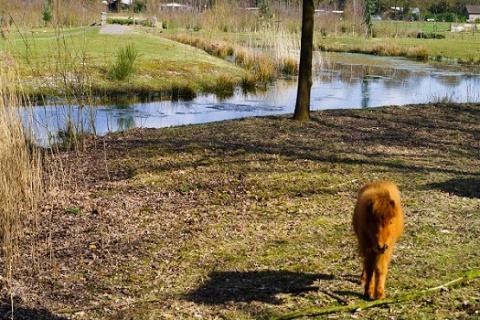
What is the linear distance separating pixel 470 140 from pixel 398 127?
1.28 meters

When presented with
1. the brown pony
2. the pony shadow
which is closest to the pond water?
the pony shadow

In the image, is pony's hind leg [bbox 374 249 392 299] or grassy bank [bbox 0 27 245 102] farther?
grassy bank [bbox 0 27 245 102]

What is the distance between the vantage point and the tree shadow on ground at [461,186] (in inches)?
273

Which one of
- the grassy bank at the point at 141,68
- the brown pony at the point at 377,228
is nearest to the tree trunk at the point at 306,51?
the brown pony at the point at 377,228

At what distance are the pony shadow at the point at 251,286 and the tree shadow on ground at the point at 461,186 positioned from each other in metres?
2.88

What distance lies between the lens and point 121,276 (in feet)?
15.8

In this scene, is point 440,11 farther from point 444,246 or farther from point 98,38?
point 444,246

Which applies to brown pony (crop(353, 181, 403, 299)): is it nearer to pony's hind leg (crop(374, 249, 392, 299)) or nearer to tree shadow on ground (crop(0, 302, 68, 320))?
pony's hind leg (crop(374, 249, 392, 299))

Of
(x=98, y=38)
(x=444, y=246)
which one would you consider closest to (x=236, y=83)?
(x=98, y=38)

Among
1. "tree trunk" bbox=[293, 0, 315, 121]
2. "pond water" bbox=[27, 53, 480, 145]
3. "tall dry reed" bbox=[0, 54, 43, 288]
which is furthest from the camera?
"pond water" bbox=[27, 53, 480, 145]

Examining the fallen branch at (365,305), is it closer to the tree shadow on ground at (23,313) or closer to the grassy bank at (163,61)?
the tree shadow on ground at (23,313)

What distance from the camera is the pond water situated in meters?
12.9

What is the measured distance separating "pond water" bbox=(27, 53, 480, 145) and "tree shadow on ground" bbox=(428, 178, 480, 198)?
5.24 meters

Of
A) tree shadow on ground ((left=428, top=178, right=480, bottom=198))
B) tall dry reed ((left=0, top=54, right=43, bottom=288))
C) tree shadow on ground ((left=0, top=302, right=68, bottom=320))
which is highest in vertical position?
tall dry reed ((left=0, top=54, right=43, bottom=288))
